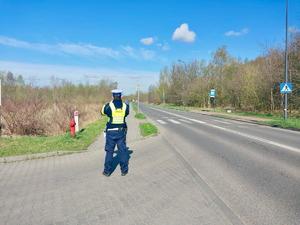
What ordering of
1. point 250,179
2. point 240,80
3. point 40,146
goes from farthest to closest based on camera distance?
point 240,80 → point 40,146 → point 250,179

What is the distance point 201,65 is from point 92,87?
88.3 ft

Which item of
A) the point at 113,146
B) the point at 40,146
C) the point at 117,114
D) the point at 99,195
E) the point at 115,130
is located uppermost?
the point at 117,114

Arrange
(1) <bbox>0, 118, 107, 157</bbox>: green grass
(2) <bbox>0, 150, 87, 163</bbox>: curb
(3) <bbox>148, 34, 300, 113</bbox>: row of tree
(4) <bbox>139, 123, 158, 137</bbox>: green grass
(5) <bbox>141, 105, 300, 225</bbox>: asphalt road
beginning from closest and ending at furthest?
(5) <bbox>141, 105, 300, 225</bbox>: asphalt road → (2) <bbox>0, 150, 87, 163</bbox>: curb → (1) <bbox>0, 118, 107, 157</bbox>: green grass → (4) <bbox>139, 123, 158, 137</bbox>: green grass → (3) <bbox>148, 34, 300, 113</bbox>: row of tree

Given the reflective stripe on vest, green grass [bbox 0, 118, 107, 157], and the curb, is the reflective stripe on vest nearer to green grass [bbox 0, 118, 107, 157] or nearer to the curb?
the curb

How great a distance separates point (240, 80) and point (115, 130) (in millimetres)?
35949

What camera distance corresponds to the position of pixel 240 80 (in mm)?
39625

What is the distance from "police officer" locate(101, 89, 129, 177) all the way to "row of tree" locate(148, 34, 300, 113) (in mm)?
23005

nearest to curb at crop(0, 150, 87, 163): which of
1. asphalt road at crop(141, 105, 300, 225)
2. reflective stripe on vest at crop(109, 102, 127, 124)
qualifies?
reflective stripe on vest at crop(109, 102, 127, 124)

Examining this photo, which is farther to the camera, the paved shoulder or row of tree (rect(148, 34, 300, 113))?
row of tree (rect(148, 34, 300, 113))

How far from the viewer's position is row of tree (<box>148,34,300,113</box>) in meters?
27.4

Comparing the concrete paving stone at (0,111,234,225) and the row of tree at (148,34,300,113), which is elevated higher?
the row of tree at (148,34,300,113)

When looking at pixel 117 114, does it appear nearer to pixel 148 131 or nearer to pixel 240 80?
pixel 148 131

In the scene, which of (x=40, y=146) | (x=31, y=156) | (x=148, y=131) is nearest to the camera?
(x=31, y=156)

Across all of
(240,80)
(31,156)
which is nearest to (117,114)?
(31,156)
